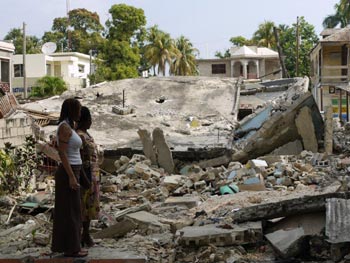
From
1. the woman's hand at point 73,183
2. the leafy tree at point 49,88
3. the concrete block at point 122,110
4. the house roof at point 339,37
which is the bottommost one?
the woman's hand at point 73,183

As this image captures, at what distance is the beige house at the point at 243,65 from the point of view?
1730 inches

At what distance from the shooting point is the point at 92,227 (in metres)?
6.69

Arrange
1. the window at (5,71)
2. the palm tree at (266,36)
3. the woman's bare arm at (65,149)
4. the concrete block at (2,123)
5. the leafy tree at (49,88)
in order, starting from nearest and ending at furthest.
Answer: the woman's bare arm at (65,149)
the concrete block at (2,123)
the window at (5,71)
the leafy tree at (49,88)
the palm tree at (266,36)

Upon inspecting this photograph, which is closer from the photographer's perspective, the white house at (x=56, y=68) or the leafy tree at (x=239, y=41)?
the white house at (x=56, y=68)

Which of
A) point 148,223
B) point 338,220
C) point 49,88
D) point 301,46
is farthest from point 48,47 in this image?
point 338,220

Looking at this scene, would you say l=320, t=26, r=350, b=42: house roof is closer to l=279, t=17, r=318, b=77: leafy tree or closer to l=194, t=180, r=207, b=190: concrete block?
l=279, t=17, r=318, b=77: leafy tree

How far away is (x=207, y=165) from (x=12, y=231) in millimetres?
6725

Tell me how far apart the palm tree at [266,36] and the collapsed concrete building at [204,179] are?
98.0 feet

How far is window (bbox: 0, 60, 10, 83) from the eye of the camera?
24.2m

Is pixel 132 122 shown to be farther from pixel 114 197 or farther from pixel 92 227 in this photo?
pixel 92 227

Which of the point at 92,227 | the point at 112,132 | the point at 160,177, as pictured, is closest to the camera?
the point at 92,227

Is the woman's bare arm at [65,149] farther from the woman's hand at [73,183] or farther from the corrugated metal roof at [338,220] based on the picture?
the corrugated metal roof at [338,220]

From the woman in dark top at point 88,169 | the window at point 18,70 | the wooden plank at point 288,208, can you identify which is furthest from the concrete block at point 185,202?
the window at point 18,70

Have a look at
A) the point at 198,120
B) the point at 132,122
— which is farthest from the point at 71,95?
the point at 198,120
